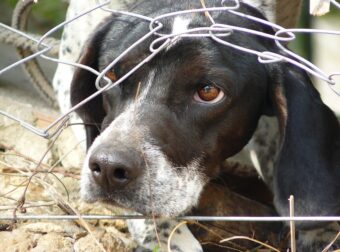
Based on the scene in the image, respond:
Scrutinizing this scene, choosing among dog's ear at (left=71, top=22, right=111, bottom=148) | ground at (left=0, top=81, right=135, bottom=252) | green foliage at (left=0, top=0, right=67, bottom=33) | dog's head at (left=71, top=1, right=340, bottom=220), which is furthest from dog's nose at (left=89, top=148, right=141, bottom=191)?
green foliage at (left=0, top=0, right=67, bottom=33)

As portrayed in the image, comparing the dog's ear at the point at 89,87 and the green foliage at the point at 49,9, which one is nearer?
the dog's ear at the point at 89,87

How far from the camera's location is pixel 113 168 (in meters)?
3.06

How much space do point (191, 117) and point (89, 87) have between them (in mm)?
711

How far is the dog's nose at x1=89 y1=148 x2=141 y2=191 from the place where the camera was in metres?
3.05

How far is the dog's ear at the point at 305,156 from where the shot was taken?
3.45 m

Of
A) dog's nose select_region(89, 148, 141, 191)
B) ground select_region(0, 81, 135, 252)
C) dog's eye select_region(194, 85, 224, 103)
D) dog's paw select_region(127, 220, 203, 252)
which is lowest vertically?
dog's paw select_region(127, 220, 203, 252)

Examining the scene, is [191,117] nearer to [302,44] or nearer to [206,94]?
[206,94]

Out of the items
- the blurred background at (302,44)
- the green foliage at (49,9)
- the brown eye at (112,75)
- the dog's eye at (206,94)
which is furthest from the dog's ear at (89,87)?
the green foliage at (49,9)

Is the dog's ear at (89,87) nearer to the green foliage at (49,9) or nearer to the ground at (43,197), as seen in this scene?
the ground at (43,197)

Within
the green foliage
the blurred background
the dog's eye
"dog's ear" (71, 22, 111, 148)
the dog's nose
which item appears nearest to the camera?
the dog's nose

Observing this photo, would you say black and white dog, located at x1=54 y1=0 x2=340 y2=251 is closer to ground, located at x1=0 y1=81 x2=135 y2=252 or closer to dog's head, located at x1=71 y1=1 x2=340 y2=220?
dog's head, located at x1=71 y1=1 x2=340 y2=220

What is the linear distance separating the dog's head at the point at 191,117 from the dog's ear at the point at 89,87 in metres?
0.15

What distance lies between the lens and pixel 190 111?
3420 millimetres

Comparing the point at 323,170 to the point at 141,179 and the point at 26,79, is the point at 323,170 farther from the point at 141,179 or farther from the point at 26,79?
the point at 26,79
